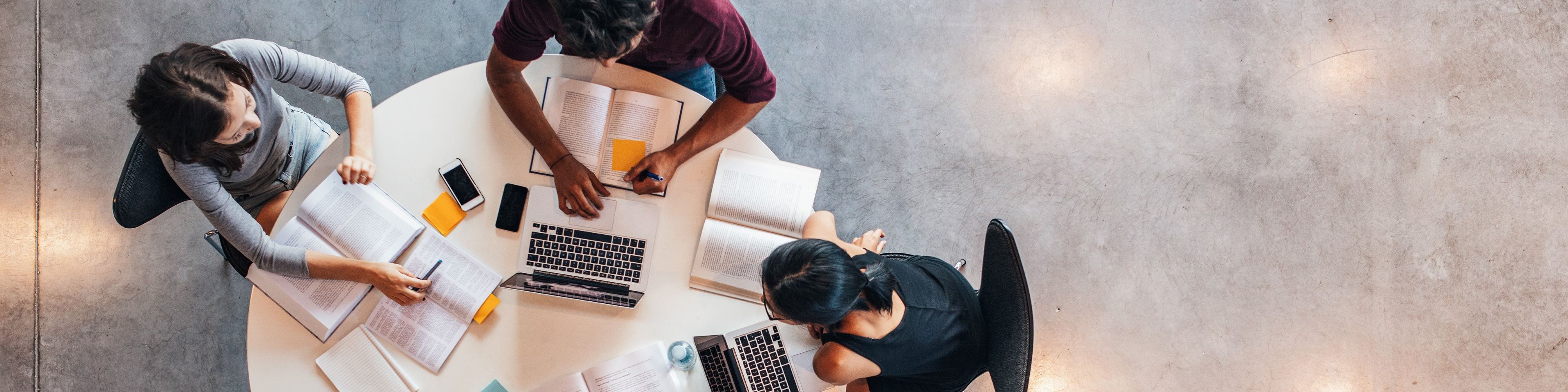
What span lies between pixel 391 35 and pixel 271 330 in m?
1.21

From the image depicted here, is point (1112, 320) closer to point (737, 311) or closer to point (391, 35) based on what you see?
point (737, 311)

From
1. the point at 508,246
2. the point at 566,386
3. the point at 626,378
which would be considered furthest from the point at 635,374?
the point at 508,246

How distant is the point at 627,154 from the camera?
1637 millimetres

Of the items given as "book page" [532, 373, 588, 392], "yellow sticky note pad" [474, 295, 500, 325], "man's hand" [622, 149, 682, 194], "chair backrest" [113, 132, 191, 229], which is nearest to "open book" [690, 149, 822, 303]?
"man's hand" [622, 149, 682, 194]

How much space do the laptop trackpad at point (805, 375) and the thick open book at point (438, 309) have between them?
0.69 m

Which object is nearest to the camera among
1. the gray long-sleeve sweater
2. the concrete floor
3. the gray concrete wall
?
the gray long-sleeve sweater

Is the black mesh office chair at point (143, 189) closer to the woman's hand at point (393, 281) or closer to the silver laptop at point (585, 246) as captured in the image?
the woman's hand at point (393, 281)

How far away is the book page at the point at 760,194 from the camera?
163 centimetres

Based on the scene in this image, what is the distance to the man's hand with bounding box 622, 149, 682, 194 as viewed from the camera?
1.60 metres

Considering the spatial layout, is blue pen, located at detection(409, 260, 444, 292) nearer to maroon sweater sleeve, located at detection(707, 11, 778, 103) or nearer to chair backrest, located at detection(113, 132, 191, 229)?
chair backrest, located at detection(113, 132, 191, 229)

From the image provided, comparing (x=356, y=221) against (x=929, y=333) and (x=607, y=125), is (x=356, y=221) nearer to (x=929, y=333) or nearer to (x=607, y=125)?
(x=607, y=125)

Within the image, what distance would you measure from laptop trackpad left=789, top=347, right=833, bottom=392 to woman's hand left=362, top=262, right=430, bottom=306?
33.2 inches

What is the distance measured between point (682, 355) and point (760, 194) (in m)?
0.40

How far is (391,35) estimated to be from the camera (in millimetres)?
2418
